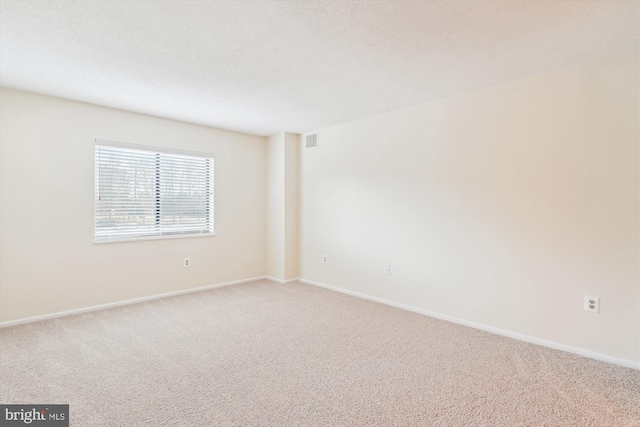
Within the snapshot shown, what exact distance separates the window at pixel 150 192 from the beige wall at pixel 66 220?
12cm

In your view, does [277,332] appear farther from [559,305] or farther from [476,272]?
[559,305]

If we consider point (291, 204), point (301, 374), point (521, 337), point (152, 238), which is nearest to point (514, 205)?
point (521, 337)

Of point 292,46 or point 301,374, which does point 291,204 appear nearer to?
point 292,46

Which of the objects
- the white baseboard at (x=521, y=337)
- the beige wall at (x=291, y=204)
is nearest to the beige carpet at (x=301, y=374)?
the white baseboard at (x=521, y=337)

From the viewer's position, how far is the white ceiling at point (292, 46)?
1.91 m

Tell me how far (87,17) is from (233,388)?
2.50 m

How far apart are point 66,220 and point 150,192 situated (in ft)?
3.07

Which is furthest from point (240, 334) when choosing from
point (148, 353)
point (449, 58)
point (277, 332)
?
point (449, 58)

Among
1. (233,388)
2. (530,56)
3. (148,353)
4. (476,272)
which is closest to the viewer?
(233,388)

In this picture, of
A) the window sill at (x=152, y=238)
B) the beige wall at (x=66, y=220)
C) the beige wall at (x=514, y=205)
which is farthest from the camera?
the window sill at (x=152, y=238)

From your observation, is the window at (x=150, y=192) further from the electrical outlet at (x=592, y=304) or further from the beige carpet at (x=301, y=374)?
the electrical outlet at (x=592, y=304)

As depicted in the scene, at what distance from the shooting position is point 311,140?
492 cm

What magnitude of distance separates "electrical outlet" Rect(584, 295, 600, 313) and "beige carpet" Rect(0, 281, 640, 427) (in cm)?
40

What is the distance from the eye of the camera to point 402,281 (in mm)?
3852
